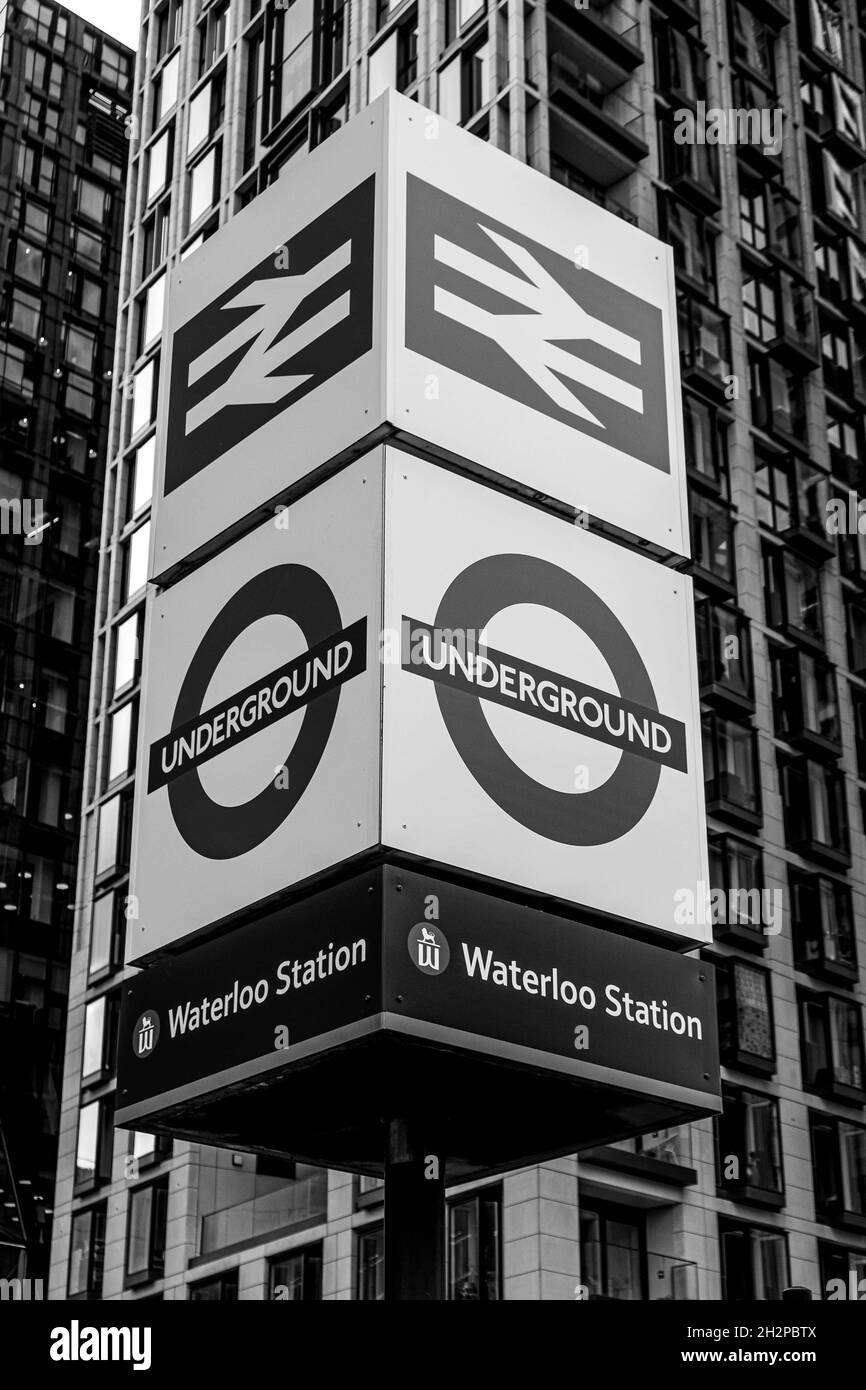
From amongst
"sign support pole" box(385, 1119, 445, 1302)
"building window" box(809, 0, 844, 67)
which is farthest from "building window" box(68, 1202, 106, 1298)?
"sign support pole" box(385, 1119, 445, 1302)

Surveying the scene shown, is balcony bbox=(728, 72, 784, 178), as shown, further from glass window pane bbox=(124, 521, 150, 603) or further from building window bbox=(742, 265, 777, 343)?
glass window pane bbox=(124, 521, 150, 603)

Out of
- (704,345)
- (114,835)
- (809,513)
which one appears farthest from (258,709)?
(114,835)

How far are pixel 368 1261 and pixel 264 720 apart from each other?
3347 centimetres

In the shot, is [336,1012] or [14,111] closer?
[336,1012]

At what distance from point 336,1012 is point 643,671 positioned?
1.93m

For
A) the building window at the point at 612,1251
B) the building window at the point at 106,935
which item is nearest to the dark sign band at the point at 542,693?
the building window at the point at 612,1251

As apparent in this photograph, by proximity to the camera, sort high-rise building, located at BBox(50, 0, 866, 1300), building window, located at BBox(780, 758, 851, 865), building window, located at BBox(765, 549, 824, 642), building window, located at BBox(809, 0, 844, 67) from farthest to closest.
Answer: building window, located at BBox(809, 0, 844, 67) → building window, located at BBox(765, 549, 824, 642) → building window, located at BBox(780, 758, 851, 865) → high-rise building, located at BBox(50, 0, 866, 1300)

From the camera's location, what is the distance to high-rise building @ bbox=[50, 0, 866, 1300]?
37938mm

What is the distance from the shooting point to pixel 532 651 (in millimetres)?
6156

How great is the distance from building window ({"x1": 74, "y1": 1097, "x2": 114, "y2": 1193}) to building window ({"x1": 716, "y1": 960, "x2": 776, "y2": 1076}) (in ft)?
54.0

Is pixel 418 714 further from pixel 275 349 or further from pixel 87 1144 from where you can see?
pixel 87 1144

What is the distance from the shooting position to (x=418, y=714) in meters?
5.71

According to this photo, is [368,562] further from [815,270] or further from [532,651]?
[815,270]
